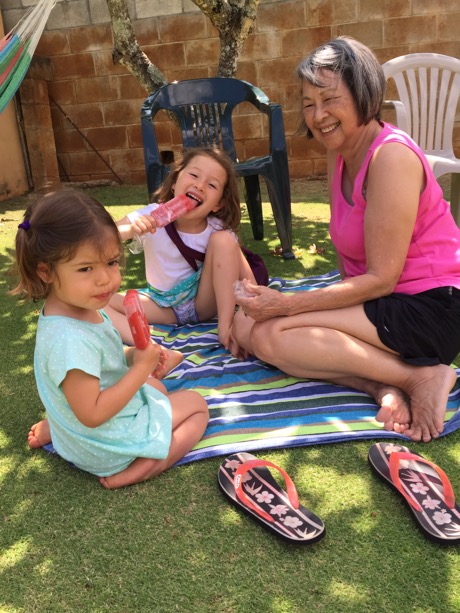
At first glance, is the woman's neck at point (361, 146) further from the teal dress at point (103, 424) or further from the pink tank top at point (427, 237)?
the teal dress at point (103, 424)

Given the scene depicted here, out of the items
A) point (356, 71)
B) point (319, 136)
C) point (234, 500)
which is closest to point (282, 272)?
point (319, 136)

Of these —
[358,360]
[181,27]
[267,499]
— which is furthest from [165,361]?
[181,27]

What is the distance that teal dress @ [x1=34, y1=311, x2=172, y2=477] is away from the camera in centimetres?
178

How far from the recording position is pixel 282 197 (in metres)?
4.54

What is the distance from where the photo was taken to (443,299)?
2408 millimetres

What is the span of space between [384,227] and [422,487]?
959 mm

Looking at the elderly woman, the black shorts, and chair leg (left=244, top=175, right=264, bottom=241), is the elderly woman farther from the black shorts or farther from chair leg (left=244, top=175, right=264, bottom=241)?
chair leg (left=244, top=175, right=264, bottom=241)

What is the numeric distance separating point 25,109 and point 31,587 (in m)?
7.54

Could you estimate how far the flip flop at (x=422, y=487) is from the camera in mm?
1688

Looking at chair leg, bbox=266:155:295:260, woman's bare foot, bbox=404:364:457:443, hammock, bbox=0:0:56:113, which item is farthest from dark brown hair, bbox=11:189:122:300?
hammock, bbox=0:0:56:113

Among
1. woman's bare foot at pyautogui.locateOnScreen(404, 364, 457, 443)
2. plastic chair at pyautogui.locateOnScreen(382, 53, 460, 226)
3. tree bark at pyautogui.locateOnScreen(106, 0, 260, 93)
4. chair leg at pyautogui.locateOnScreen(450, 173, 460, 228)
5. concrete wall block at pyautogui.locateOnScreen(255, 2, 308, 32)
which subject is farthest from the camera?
concrete wall block at pyautogui.locateOnScreen(255, 2, 308, 32)

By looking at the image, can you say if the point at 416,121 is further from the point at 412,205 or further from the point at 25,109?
the point at 25,109

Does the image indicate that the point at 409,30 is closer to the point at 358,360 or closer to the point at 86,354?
the point at 358,360

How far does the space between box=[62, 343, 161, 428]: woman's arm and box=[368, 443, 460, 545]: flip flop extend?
83 centimetres
